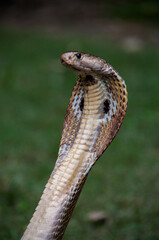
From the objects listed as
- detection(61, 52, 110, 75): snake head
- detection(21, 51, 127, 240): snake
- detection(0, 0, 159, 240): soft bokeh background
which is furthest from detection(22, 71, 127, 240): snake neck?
detection(0, 0, 159, 240): soft bokeh background

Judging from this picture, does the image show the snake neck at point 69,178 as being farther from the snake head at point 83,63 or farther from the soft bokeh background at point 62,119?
the soft bokeh background at point 62,119

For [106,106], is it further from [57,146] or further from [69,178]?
[57,146]

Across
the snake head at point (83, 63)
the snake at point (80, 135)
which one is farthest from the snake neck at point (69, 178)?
the snake head at point (83, 63)

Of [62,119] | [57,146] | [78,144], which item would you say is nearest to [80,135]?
[78,144]

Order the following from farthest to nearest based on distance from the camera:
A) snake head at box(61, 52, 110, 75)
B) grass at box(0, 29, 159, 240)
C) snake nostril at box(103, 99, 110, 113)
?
grass at box(0, 29, 159, 240) < snake nostril at box(103, 99, 110, 113) < snake head at box(61, 52, 110, 75)

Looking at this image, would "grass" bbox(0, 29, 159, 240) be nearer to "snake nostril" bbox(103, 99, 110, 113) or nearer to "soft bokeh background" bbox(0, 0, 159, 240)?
"soft bokeh background" bbox(0, 0, 159, 240)

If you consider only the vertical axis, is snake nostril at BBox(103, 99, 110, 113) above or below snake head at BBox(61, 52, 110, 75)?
below
